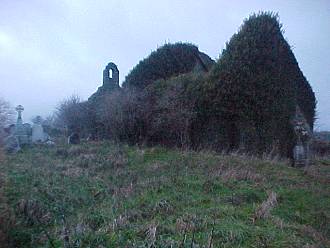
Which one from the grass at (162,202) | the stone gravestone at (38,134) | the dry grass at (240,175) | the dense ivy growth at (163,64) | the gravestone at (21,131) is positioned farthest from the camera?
the dense ivy growth at (163,64)

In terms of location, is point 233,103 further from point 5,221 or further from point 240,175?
point 5,221

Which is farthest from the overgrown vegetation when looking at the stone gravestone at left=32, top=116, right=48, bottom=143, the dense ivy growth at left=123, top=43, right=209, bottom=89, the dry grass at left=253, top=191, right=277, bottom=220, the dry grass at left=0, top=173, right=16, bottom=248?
the dry grass at left=0, top=173, right=16, bottom=248

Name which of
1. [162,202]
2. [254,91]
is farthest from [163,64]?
[162,202]

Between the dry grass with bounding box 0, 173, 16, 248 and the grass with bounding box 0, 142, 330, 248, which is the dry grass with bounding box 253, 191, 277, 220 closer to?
the grass with bounding box 0, 142, 330, 248

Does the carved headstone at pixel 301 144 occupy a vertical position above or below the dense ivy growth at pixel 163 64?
below

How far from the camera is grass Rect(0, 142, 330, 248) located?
7.82 meters

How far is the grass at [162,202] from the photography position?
7.82m

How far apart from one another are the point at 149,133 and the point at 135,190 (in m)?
10.8

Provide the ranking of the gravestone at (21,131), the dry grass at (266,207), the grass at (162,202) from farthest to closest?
the gravestone at (21,131), the dry grass at (266,207), the grass at (162,202)

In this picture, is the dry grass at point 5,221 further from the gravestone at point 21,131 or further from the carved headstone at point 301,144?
the carved headstone at point 301,144

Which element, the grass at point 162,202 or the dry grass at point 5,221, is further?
the dry grass at point 5,221

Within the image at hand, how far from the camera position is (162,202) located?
979 cm

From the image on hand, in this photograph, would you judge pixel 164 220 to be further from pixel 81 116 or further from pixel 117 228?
pixel 81 116

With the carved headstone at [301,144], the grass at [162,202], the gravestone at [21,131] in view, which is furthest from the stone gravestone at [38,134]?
the carved headstone at [301,144]
